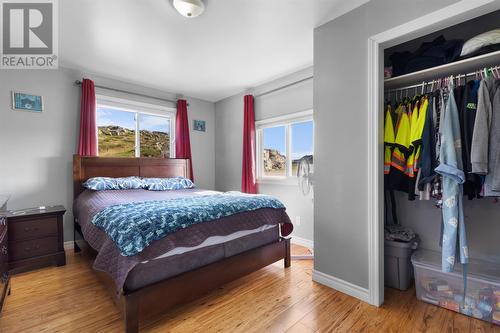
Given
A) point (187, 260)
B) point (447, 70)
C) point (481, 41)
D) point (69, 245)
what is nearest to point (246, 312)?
point (187, 260)

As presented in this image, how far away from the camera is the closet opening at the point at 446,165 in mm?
1597

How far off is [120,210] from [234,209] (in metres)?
0.93

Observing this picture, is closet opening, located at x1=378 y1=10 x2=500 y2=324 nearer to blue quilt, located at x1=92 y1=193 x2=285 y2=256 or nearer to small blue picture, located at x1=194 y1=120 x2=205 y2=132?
blue quilt, located at x1=92 y1=193 x2=285 y2=256

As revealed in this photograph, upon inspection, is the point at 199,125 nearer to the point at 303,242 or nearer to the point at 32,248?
the point at 303,242

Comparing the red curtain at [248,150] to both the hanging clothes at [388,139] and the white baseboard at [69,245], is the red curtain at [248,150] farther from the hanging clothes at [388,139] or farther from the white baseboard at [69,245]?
the white baseboard at [69,245]

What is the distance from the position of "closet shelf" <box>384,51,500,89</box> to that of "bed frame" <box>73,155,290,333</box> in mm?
1910

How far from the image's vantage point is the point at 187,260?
1.86 metres

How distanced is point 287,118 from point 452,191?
234 centimetres

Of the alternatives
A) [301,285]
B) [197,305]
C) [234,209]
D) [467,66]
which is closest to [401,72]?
[467,66]

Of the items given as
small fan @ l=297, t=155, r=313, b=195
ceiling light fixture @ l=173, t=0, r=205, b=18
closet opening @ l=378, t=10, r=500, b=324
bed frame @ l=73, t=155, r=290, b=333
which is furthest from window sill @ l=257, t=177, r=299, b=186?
ceiling light fixture @ l=173, t=0, r=205, b=18

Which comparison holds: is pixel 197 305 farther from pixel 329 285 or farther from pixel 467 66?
pixel 467 66

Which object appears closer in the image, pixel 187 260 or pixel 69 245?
pixel 187 260

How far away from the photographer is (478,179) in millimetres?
1613

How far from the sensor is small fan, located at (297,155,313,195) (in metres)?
3.20
